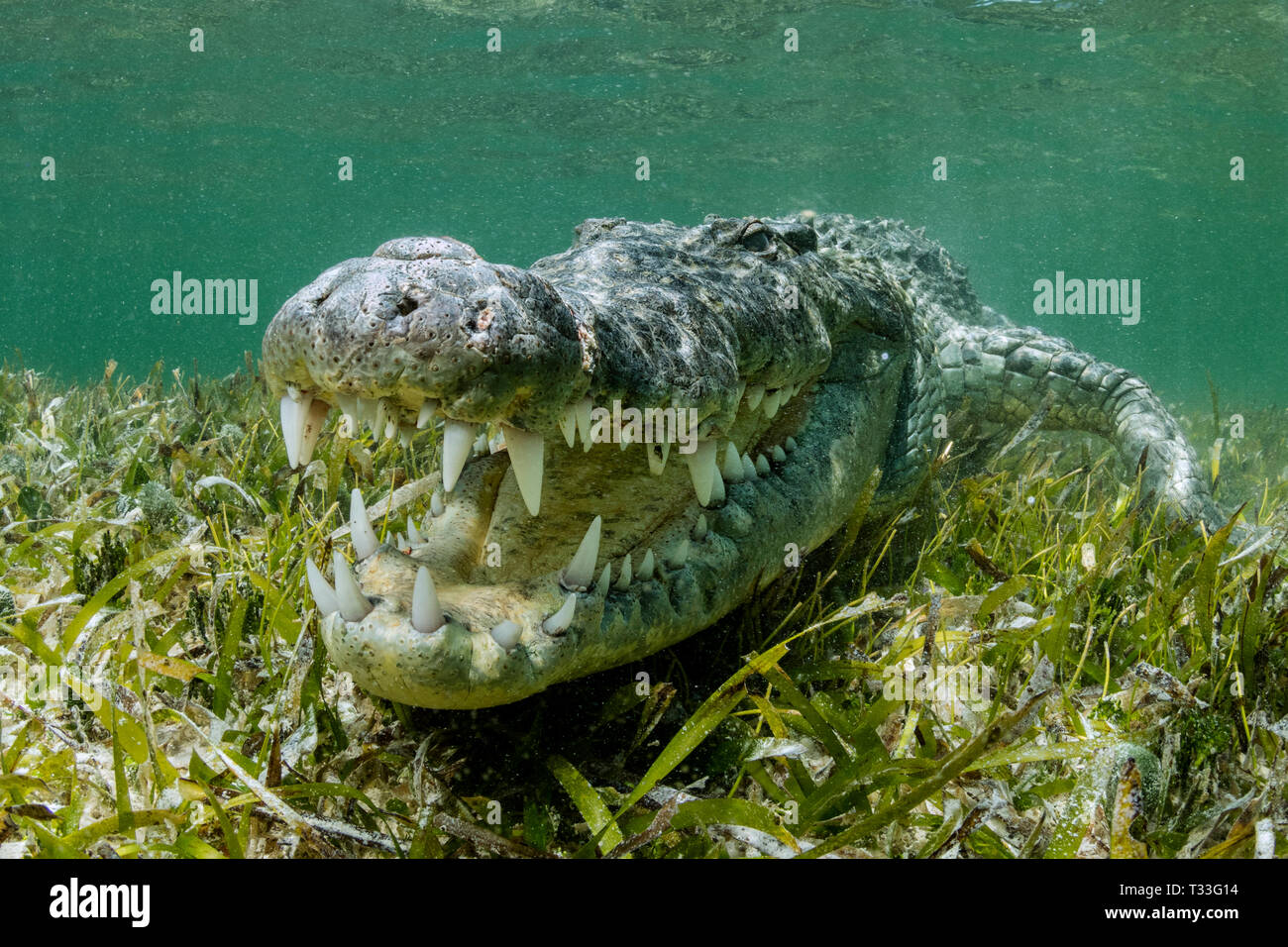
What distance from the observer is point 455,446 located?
1.50m

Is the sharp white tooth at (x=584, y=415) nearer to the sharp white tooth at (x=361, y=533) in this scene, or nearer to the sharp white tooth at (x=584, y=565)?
the sharp white tooth at (x=584, y=565)

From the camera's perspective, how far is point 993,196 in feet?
113

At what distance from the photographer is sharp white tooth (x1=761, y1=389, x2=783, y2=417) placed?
234 cm

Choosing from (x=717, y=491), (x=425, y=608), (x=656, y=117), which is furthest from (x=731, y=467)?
(x=656, y=117)

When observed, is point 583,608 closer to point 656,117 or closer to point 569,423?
point 569,423

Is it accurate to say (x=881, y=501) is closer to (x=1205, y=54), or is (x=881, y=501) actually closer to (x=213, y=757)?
(x=213, y=757)

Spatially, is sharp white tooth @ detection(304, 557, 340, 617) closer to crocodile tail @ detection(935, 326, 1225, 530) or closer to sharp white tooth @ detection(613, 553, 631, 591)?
sharp white tooth @ detection(613, 553, 631, 591)

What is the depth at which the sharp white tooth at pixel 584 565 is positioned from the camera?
5.60ft

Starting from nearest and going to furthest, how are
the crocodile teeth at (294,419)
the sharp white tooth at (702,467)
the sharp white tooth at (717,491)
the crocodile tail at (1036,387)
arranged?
the crocodile teeth at (294,419) < the sharp white tooth at (702,467) < the sharp white tooth at (717,491) < the crocodile tail at (1036,387)

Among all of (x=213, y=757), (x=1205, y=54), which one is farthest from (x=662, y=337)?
(x=1205, y=54)

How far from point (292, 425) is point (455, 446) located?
42 centimetres

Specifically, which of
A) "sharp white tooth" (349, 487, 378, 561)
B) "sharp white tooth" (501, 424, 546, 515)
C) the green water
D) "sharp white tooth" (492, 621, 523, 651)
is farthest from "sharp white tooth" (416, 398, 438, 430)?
the green water

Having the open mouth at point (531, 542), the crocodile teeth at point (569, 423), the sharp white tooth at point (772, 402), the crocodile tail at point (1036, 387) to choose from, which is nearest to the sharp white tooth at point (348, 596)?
the open mouth at point (531, 542)
